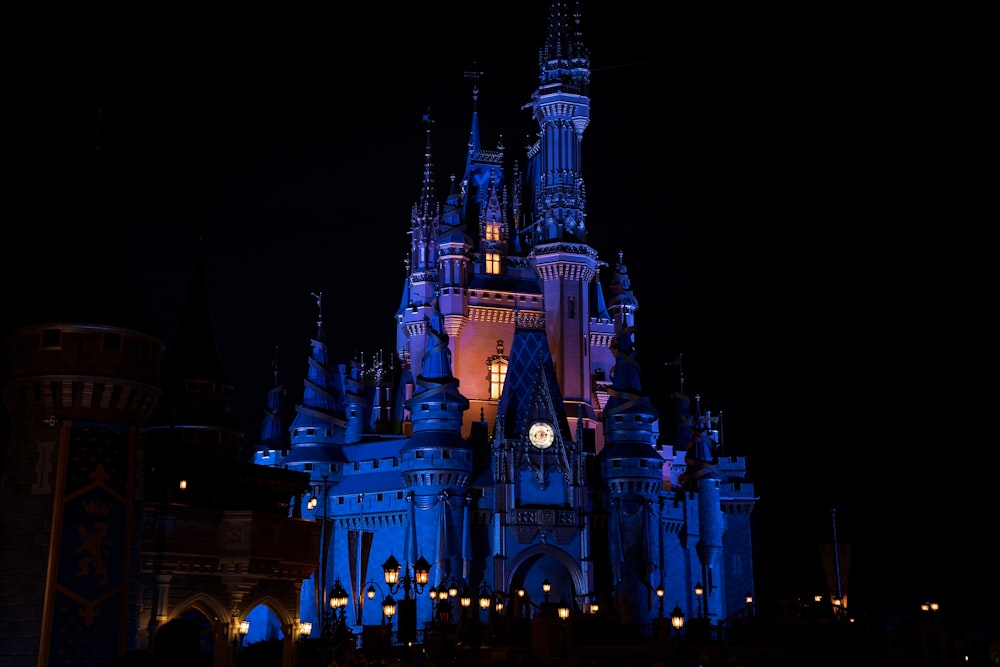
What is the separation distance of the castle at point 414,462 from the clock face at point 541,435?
13 cm

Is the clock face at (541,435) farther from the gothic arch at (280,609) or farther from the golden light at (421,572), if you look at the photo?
the golden light at (421,572)

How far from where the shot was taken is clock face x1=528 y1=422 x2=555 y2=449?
68562 millimetres

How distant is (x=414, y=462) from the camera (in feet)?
218

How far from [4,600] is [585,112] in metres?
56.1

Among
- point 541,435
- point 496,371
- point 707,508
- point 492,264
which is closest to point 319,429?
point 496,371

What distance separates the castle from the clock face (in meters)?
0.13

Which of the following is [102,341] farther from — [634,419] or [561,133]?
[561,133]

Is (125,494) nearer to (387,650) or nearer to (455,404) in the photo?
(387,650)

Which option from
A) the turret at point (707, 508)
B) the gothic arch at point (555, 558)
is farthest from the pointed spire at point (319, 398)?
the turret at point (707, 508)

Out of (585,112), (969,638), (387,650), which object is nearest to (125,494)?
(387,650)

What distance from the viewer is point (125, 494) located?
34.4 m

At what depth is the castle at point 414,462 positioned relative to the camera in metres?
33.7

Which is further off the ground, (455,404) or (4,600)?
(455,404)

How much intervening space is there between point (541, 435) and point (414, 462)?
7.72 meters
